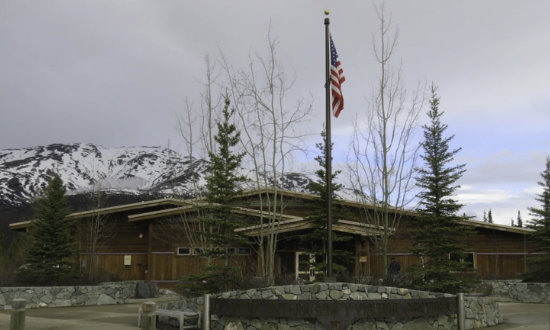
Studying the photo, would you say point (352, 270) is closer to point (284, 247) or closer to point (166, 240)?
point (284, 247)

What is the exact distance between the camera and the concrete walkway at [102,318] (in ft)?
43.6

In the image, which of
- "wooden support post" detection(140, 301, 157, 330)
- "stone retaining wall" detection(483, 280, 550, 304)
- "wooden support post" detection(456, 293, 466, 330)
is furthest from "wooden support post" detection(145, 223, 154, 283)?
"wooden support post" detection(140, 301, 157, 330)

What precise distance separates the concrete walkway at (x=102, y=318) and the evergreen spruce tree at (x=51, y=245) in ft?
7.24

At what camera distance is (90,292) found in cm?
2062

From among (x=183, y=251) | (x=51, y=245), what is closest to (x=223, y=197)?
(x=51, y=245)

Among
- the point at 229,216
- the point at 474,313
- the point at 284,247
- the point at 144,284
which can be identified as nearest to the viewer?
the point at 474,313

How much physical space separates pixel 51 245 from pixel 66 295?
2.49 m

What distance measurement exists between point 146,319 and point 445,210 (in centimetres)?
1216

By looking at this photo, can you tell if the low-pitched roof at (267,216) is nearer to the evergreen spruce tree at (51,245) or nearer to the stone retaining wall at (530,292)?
the evergreen spruce tree at (51,245)

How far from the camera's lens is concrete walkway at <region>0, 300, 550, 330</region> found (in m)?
13.3

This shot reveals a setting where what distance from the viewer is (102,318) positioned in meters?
15.5

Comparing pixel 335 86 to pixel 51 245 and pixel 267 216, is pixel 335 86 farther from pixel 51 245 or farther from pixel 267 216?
pixel 51 245

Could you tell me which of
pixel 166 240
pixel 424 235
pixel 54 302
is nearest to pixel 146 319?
pixel 424 235

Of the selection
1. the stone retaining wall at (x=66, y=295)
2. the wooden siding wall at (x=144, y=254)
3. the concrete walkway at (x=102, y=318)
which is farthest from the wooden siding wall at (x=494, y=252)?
the stone retaining wall at (x=66, y=295)
